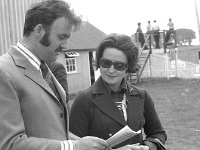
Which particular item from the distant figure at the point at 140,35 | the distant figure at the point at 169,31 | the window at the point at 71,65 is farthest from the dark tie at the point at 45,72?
the distant figure at the point at 169,31

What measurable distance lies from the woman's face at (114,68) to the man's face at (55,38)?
85 cm

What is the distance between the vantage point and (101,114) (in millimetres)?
2781

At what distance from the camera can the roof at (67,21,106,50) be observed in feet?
72.2

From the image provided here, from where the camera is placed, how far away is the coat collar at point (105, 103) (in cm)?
277

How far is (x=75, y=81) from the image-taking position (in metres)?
Answer: 21.1

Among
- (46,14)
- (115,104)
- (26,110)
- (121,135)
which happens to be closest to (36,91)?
(26,110)

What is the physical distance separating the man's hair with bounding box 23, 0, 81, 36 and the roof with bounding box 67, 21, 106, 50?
1802cm

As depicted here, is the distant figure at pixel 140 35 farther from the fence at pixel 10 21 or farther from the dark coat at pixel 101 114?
the dark coat at pixel 101 114

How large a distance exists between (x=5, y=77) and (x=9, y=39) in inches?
144

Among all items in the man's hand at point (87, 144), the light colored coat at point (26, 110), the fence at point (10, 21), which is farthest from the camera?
the fence at point (10, 21)

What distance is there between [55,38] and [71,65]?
19088 mm

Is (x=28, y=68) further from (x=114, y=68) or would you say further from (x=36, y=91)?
(x=114, y=68)

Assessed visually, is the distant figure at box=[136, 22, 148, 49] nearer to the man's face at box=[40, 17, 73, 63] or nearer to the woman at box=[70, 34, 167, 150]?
the woman at box=[70, 34, 167, 150]

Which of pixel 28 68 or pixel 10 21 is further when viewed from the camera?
pixel 10 21
